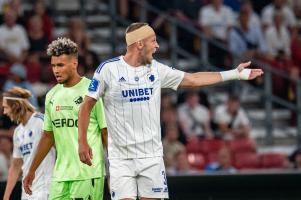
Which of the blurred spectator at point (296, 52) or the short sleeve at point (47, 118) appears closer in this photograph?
the short sleeve at point (47, 118)

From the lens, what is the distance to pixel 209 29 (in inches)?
747

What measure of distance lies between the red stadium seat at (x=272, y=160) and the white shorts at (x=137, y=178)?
736cm

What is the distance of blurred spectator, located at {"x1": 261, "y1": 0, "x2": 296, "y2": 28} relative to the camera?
2006cm

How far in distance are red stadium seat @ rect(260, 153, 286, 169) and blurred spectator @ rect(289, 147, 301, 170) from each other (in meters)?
0.14

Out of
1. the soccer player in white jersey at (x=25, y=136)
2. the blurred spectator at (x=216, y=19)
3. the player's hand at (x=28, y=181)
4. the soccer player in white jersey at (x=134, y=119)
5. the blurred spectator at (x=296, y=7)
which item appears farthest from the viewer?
the blurred spectator at (x=296, y=7)

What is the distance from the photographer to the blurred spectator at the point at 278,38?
19.6 metres

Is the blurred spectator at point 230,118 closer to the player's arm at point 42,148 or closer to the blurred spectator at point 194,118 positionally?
the blurred spectator at point 194,118

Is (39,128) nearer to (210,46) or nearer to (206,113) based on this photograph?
(206,113)

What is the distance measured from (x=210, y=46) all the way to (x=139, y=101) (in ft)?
31.3

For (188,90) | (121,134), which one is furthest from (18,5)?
(121,134)

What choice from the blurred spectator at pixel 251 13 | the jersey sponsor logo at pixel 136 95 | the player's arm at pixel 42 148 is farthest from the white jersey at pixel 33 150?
the blurred spectator at pixel 251 13

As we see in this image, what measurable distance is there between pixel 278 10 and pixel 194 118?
3.90 meters

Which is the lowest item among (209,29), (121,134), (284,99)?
(121,134)

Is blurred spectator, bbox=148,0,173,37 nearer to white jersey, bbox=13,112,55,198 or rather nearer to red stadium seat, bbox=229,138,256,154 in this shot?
red stadium seat, bbox=229,138,256,154
